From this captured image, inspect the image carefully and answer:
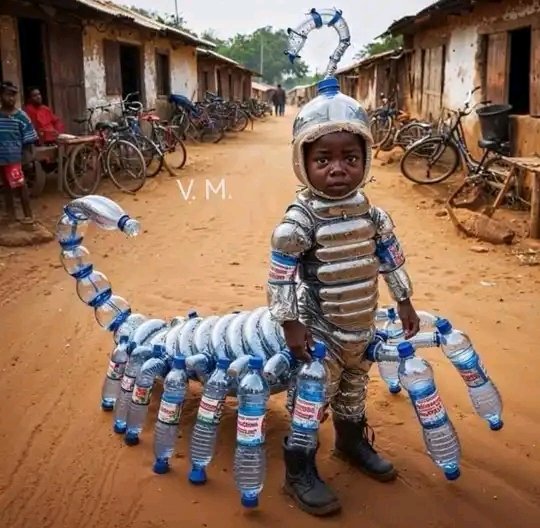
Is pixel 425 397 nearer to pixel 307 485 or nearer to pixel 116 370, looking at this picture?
pixel 307 485

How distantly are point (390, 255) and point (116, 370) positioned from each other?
1.54 meters

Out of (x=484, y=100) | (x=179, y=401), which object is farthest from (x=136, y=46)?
(x=179, y=401)

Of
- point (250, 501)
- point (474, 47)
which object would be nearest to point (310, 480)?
point (250, 501)

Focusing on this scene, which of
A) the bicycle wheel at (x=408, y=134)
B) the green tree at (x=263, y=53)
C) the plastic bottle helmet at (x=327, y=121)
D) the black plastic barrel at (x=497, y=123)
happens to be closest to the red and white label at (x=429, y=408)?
the plastic bottle helmet at (x=327, y=121)

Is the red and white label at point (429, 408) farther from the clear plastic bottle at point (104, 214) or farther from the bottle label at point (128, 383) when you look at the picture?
the clear plastic bottle at point (104, 214)

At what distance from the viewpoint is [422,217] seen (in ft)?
26.9

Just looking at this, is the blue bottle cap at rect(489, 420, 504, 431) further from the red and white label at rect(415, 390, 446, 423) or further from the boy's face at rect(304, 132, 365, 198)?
the boy's face at rect(304, 132, 365, 198)

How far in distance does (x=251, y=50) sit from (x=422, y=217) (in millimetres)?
69363

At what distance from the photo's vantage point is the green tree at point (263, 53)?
71113mm

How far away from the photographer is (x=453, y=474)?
104 inches

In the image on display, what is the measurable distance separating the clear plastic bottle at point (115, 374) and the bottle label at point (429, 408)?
1434mm

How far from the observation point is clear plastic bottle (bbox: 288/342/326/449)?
2.39m

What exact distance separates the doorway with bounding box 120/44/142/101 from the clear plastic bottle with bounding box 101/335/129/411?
11.9 metres

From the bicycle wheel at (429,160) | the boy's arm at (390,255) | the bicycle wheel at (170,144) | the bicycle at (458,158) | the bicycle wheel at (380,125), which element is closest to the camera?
the boy's arm at (390,255)
